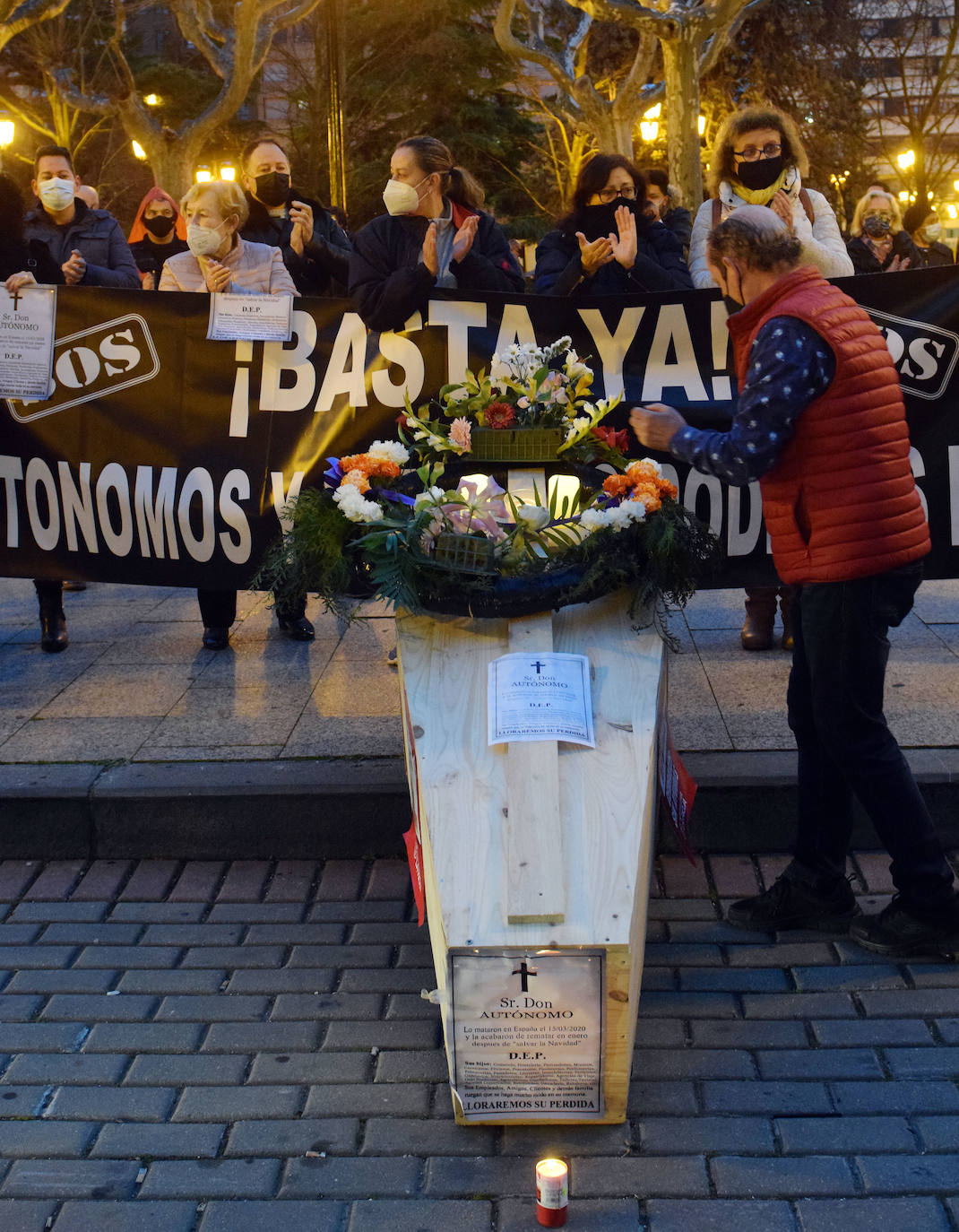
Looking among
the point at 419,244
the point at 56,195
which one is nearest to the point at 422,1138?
the point at 419,244

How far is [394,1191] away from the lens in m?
2.99

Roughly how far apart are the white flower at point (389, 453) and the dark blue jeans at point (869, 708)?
1333mm

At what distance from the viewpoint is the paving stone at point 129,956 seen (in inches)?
157

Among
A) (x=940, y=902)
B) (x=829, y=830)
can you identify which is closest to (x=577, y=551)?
(x=829, y=830)

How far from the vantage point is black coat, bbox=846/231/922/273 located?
7602mm

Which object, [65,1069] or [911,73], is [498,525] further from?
[911,73]

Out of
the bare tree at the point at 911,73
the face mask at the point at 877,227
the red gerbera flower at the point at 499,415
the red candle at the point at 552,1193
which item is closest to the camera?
the red candle at the point at 552,1193

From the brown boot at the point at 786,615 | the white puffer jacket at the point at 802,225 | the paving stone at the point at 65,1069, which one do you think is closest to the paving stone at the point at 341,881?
the paving stone at the point at 65,1069

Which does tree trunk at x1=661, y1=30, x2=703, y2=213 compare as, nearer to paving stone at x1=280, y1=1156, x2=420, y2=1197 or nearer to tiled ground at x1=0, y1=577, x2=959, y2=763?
tiled ground at x1=0, y1=577, x2=959, y2=763

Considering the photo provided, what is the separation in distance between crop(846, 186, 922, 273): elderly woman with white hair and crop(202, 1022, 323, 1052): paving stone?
5692 mm

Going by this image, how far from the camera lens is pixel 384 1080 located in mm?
3402

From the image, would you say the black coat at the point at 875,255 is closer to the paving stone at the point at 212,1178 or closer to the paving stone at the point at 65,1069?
the paving stone at the point at 65,1069

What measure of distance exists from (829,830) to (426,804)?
1.32m

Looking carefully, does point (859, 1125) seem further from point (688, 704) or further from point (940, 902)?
point (688, 704)
